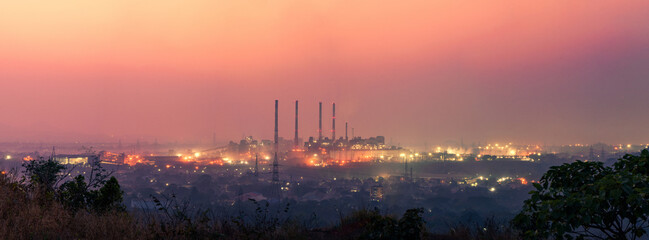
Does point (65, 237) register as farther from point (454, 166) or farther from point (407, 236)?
point (454, 166)

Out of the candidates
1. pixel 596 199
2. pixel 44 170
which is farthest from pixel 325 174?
pixel 596 199

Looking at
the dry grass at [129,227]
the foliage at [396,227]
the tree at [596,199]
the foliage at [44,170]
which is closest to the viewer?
the tree at [596,199]

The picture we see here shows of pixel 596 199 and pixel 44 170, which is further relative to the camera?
pixel 44 170

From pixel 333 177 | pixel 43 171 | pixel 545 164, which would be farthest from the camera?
pixel 545 164

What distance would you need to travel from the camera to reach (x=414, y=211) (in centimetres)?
744

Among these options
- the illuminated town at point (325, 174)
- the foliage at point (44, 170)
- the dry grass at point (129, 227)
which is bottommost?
the illuminated town at point (325, 174)

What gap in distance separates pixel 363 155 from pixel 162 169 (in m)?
69.9

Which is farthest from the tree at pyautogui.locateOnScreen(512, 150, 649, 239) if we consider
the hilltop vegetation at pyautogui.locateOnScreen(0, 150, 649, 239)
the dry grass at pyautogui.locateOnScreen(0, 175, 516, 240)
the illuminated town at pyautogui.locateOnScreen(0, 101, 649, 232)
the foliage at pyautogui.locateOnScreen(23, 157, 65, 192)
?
the illuminated town at pyautogui.locateOnScreen(0, 101, 649, 232)

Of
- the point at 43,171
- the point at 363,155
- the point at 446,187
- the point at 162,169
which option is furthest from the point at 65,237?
the point at 363,155

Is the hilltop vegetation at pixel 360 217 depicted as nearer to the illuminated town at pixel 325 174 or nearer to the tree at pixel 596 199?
the tree at pixel 596 199

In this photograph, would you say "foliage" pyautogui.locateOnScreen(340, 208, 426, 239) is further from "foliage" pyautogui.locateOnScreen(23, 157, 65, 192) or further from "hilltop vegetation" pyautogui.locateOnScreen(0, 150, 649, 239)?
"foliage" pyautogui.locateOnScreen(23, 157, 65, 192)

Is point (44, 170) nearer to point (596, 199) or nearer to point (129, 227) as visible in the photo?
point (129, 227)

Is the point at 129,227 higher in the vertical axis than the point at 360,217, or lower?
higher

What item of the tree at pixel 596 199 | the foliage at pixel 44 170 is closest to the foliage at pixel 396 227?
the tree at pixel 596 199
